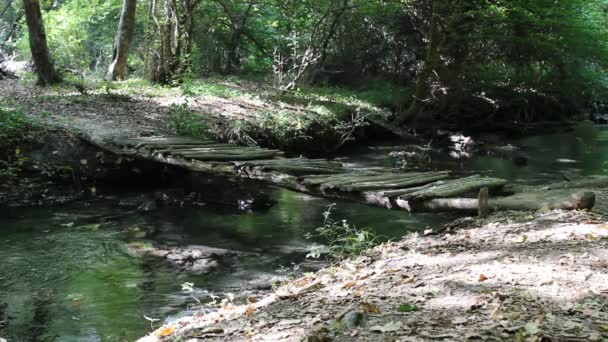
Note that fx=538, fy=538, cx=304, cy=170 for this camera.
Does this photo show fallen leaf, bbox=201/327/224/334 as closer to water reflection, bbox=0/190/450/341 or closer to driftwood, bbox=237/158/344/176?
water reflection, bbox=0/190/450/341

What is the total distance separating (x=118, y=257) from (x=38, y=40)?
8.63 meters

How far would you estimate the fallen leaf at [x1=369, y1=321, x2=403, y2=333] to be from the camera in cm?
262

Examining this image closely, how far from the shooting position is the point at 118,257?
6.23 m

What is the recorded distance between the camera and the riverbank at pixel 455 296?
257cm

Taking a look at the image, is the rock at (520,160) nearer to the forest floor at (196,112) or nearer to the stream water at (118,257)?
the stream water at (118,257)

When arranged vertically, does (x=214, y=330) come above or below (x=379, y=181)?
below

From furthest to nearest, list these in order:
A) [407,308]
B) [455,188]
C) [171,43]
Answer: [171,43], [455,188], [407,308]

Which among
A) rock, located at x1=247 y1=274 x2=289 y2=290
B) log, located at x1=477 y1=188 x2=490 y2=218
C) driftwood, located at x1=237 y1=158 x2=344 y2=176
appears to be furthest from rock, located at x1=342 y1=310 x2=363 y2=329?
driftwood, located at x1=237 y1=158 x2=344 y2=176

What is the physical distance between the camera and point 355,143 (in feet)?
48.5

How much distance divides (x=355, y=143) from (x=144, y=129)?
6483mm

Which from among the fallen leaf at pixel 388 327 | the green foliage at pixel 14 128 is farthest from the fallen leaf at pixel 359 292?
the green foliage at pixel 14 128

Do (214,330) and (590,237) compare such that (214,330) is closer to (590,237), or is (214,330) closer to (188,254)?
(590,237)

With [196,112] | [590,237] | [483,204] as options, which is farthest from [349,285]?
[196,112]

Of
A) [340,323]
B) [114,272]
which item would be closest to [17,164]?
[114,272]
